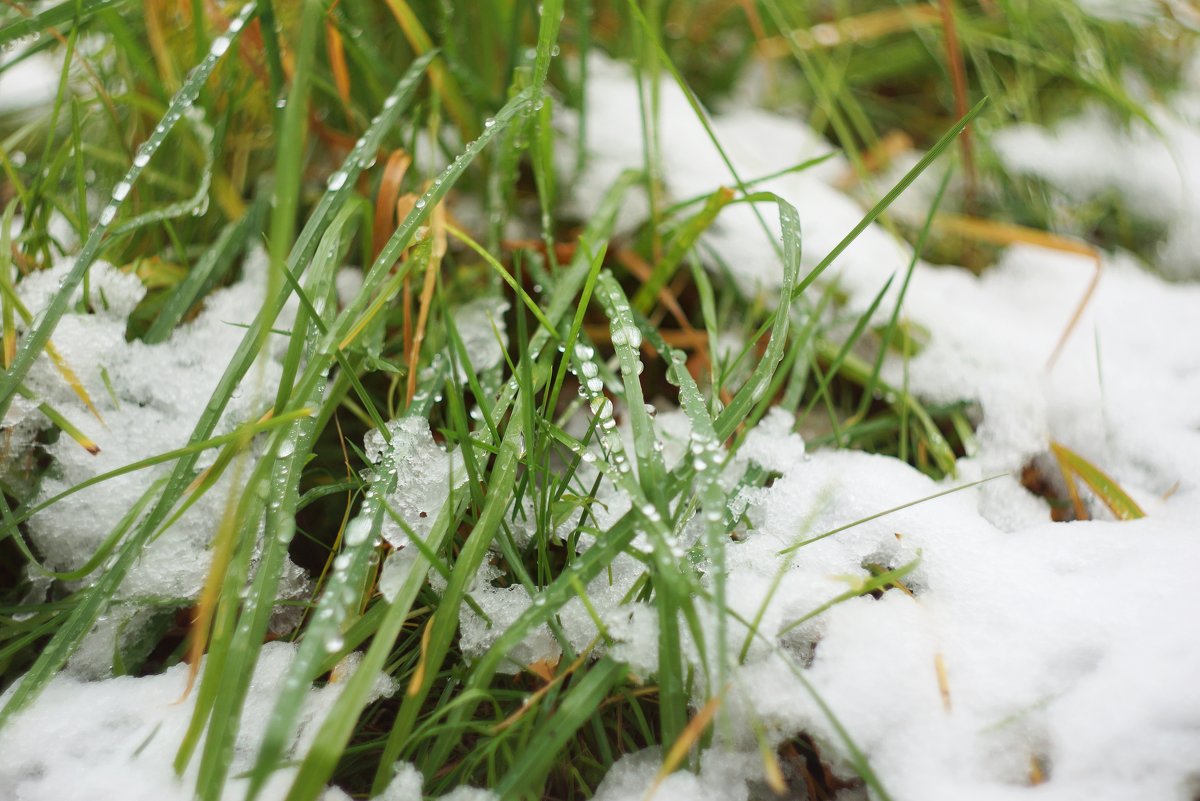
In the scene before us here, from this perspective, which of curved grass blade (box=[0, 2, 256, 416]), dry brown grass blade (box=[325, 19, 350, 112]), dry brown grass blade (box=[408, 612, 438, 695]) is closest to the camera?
dry brown grass blade (box=[408, 612, 438, 695])

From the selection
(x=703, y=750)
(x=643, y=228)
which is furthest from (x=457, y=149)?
(x=703, y=750)

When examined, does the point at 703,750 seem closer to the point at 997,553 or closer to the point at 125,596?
the point at 997,553

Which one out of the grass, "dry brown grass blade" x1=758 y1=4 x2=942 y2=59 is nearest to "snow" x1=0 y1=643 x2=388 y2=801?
the grass

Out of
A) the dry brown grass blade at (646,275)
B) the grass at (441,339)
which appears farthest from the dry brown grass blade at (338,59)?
the dry brown grass blade at (646,275)

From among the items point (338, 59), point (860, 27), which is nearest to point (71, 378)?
point (338, 59)

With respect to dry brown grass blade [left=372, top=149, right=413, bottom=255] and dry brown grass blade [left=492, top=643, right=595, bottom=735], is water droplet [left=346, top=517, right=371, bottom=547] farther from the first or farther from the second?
dry brown grass blade [left=372, top=149, right=413, bottom=255]

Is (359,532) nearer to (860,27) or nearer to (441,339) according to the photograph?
(441,339)
